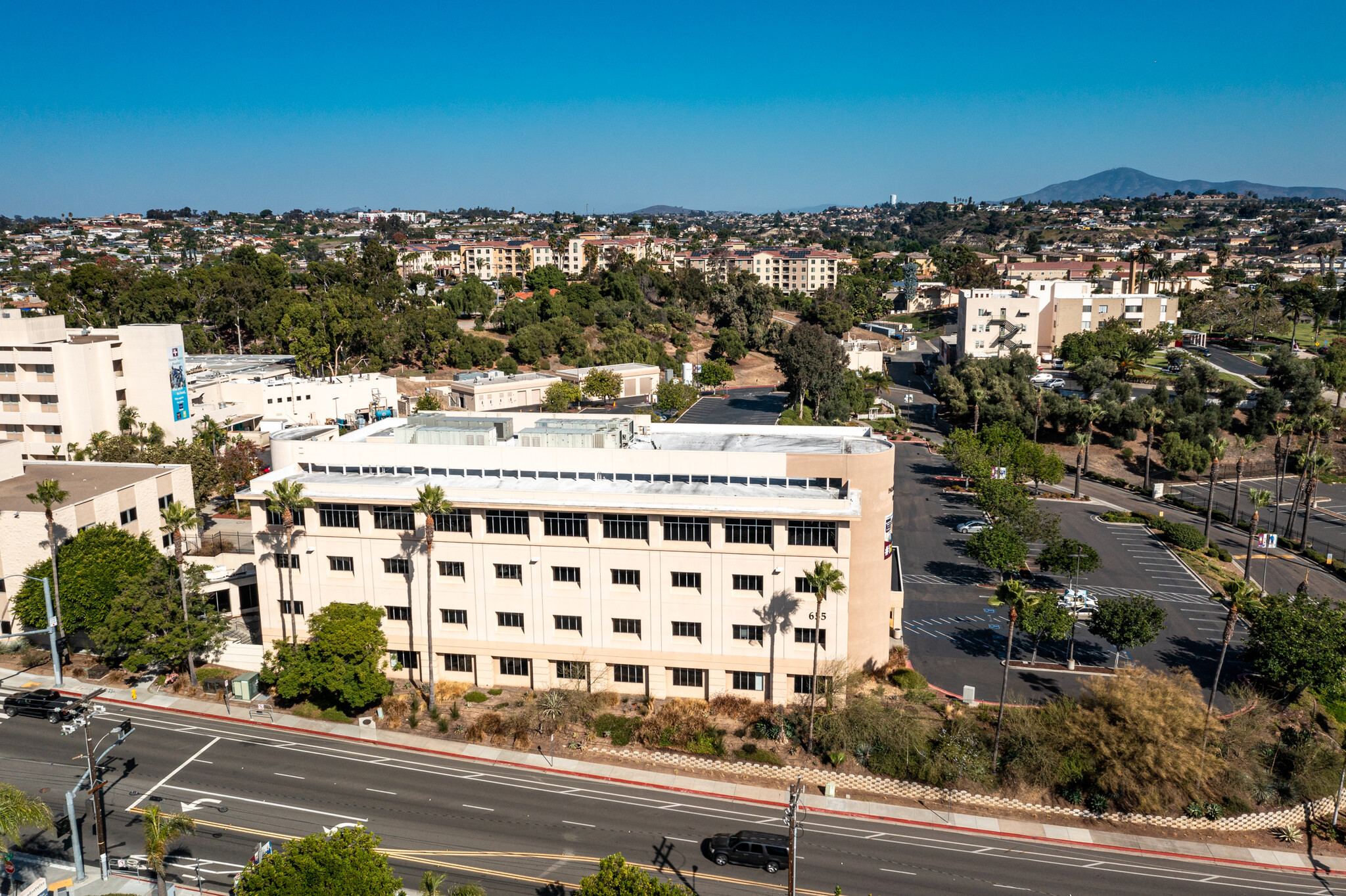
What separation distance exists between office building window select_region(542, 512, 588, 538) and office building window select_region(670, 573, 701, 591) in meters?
5.38

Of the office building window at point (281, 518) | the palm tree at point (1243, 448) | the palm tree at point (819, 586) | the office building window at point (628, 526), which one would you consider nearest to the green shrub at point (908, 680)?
the palm tree at point (819, 586)

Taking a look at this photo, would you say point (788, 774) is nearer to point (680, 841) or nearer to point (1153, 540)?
point (680, 841)

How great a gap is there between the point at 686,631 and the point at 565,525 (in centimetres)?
881

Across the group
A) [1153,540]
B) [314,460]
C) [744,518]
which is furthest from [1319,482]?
[314,460]

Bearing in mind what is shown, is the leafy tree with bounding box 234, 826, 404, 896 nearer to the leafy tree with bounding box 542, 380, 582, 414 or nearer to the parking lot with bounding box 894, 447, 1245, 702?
the parking lot with bounding box 894, 447, 1245, 702

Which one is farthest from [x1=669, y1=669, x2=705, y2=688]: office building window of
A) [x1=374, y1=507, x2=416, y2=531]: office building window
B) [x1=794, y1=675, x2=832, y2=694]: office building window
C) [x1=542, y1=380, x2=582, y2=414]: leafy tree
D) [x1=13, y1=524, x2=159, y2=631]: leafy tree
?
[x1=542, y1=380, x2=582, y2=414]: leafy tree

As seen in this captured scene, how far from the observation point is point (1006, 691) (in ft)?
167

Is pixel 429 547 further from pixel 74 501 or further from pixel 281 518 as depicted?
pixel 74 501

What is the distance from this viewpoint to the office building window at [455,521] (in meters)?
49.0

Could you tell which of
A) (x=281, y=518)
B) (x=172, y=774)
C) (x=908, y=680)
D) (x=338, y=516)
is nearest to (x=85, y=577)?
(x=281, y=518)

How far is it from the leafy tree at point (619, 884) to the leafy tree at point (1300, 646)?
125 ft

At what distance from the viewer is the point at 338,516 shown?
50156 mm

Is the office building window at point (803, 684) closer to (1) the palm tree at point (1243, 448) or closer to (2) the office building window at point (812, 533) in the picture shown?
(2) the office building window at point (812, 533)

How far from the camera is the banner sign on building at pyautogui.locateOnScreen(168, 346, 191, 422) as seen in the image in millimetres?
88062
